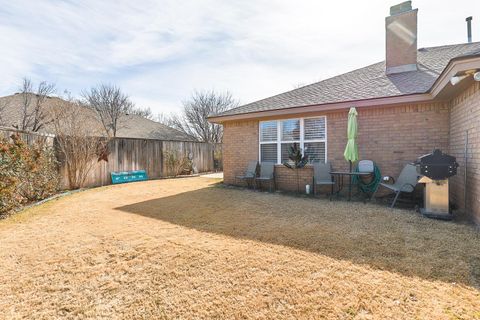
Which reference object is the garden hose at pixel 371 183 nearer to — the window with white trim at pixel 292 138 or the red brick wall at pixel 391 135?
the red brick wall at pixel 391 135

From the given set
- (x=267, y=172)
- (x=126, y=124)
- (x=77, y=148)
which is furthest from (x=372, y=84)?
(x=126, y=124)

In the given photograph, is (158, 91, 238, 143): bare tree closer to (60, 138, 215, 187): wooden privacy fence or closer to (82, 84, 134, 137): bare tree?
(82, 84, 134, 137): bare tree

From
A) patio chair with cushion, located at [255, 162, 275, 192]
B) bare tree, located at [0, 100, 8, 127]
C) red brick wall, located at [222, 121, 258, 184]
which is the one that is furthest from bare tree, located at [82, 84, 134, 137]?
patio chair with cushion, located at [255, 162, 275, 192]

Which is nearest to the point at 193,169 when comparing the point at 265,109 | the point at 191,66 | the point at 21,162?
the point at 191,66

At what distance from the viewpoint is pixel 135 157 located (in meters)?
11.4

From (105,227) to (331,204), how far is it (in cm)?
497

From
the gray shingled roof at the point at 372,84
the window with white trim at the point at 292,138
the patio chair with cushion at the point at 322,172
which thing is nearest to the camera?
the gray shingled roof at the point at 372,84

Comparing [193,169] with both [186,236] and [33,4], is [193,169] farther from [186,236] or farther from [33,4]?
[186,236]

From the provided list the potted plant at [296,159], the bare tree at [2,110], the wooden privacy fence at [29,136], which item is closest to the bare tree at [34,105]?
the bare tree at [2,110]

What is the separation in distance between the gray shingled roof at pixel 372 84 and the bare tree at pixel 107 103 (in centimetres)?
1717

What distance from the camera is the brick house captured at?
4.59 m

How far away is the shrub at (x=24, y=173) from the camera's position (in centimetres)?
491

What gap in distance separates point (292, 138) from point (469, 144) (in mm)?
4342

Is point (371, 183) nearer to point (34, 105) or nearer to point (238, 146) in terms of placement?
point (238, 146)
